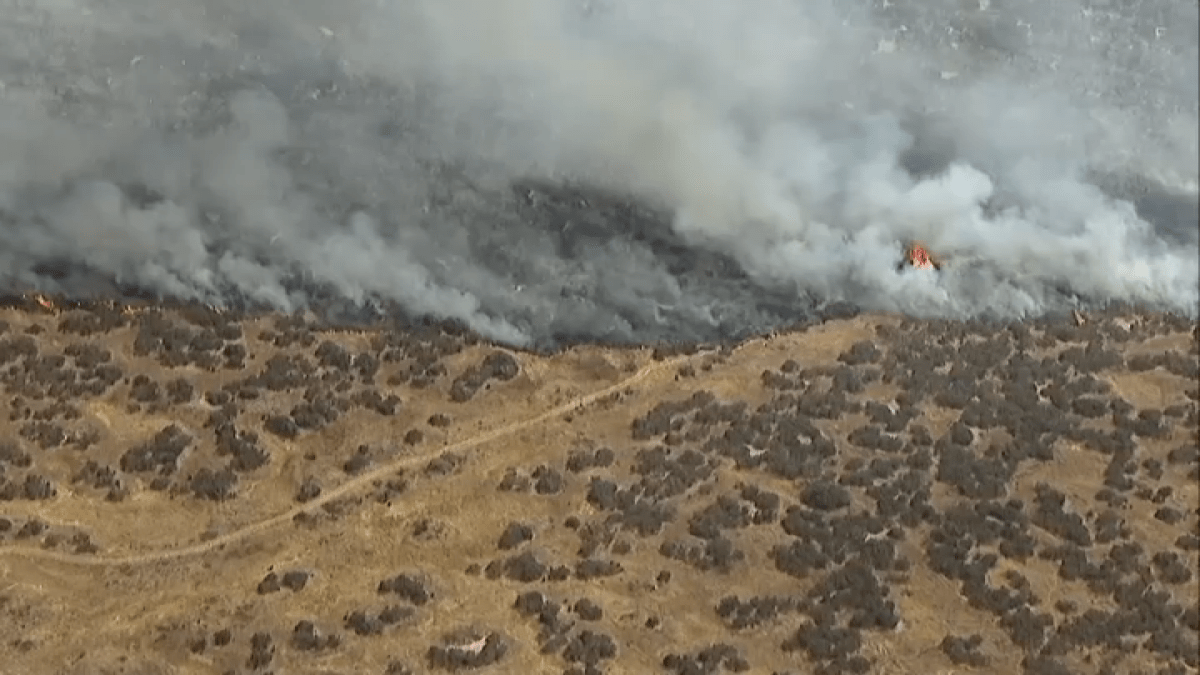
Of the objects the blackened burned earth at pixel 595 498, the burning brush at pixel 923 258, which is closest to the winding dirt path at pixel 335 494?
the blackened burned earth at pixel 595 498

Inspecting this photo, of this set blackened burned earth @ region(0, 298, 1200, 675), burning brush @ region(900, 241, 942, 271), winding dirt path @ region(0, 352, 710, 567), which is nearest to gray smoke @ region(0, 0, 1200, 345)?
burning brush @ region(900, 241, 942, 271)

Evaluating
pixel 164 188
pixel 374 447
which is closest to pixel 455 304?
pixel 374 447

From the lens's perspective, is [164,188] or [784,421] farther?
[164,188]

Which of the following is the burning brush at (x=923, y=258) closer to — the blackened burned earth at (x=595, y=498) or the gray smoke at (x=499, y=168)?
the gray smoke at (x=499, y=168)

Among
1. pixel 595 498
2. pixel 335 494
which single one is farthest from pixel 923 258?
pixel 335 494

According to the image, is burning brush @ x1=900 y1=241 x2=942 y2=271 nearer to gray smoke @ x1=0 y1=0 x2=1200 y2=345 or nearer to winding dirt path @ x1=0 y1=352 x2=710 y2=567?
gray smoke @ x1=0 y1=0 x2=1200 y2=345

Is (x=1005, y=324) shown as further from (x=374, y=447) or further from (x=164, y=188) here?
(x=164, y=188)
